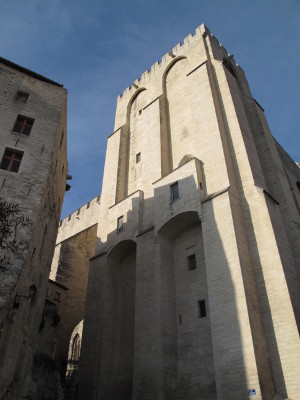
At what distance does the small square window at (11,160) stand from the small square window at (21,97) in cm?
300

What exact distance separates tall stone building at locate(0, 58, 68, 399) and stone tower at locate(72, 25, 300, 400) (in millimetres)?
3754

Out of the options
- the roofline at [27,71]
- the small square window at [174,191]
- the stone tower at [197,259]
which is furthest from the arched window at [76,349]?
the roofline at [27,71]

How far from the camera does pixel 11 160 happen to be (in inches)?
508

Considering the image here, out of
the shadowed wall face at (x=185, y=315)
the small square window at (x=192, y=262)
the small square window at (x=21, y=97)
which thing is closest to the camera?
the shadowed wall face at (x=185, y=315)

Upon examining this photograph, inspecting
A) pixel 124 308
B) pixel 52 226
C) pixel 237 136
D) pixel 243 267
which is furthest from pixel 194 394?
pixel 237 136

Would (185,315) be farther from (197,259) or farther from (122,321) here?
(122,321)

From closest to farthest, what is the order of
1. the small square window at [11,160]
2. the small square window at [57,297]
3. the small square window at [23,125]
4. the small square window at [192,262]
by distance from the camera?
the small square window at [11,160] < the small square window at [23,125] < the small square window at [192,262] < the small square window at [57,297]

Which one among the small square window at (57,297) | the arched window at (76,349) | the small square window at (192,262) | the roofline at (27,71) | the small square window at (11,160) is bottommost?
the arched window at (76,349)

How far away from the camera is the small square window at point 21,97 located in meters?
14.9

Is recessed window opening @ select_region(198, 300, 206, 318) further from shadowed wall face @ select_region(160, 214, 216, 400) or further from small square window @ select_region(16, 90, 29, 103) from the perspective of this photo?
small square window @ select_region(16, 90, 29, 103)

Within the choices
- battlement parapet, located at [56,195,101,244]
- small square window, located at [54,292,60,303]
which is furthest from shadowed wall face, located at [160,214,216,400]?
battlement parapet, located at [56,195,101,244]

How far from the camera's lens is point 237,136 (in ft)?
53.1

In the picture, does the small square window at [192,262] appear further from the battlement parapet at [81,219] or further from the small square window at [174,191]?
the battlement parapet at [81,219]

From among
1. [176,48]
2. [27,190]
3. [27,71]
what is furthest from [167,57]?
[27,190]
